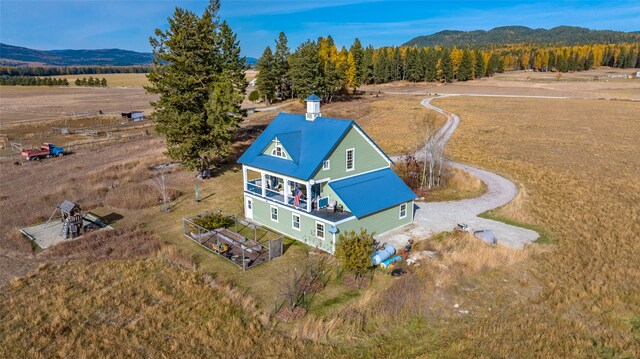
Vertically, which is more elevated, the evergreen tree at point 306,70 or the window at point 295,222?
the evergreen tree at point 306,70

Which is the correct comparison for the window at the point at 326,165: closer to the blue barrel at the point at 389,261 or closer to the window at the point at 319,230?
the window at the point at 319,230

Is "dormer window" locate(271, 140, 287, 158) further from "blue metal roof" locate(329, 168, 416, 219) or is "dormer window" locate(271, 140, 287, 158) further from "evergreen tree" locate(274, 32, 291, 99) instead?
"evergreen tree" locate(274, 32, 291, 99)

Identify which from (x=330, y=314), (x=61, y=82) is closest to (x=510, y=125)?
(x=330, y=314)

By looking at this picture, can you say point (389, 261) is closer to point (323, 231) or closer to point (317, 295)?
point (323, 231)

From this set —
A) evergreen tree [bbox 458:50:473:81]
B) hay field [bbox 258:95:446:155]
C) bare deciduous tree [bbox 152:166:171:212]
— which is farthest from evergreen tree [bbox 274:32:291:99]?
evergreen tree [bbox 458:50:473:81]

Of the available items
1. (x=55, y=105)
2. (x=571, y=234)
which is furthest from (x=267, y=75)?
(x=571, y=234)

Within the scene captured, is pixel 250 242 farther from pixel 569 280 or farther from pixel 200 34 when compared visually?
pixel 200 34

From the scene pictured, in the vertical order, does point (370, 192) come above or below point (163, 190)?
above

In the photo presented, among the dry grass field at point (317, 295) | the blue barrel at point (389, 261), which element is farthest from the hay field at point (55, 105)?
the blue barrel at point (389, 261)
